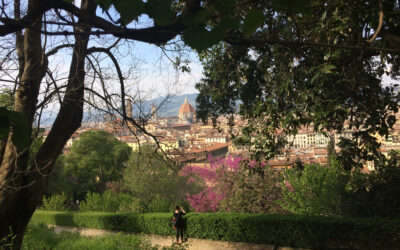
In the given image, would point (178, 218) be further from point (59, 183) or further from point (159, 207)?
point (59, 183)

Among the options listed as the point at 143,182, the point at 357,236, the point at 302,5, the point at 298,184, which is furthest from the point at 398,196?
the point at 143,182

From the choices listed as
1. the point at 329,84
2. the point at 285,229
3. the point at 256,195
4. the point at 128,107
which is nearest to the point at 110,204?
the point at 256,195

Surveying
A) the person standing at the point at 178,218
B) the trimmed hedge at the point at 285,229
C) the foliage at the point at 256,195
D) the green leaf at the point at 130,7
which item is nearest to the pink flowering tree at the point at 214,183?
the foliage at the point at 256,195

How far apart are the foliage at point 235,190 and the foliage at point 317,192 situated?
87 centimetres

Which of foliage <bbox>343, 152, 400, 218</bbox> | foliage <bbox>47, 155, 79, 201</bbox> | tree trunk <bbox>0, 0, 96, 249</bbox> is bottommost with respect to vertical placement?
foliage <bbox>47, 155, 79, 201</bbox>

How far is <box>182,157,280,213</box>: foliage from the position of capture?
486 inches

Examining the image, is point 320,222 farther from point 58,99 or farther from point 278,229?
point 58,99

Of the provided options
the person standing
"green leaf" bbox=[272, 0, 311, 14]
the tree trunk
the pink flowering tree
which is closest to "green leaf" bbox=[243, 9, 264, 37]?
"green leaf" bbox=[272, 0, 311, 14]

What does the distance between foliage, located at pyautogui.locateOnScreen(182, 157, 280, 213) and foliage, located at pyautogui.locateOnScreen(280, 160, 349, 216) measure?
0.87 metres

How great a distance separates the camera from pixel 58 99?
417 centimetres

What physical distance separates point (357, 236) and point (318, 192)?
2495mm

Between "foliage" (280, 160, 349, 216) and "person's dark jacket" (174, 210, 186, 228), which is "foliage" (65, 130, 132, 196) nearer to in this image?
"person's dark jacket" (174, 210, 186, 228)

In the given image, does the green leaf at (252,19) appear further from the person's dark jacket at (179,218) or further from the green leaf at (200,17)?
the person's dark jacket at (179,218)

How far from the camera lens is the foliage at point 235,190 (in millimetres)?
12344
